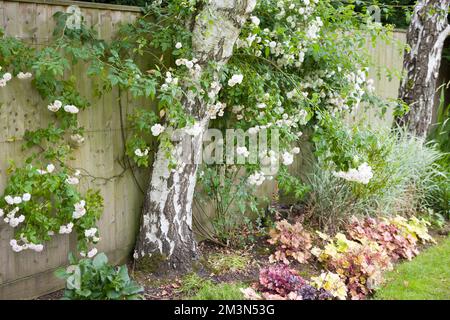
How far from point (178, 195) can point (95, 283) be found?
1.00m

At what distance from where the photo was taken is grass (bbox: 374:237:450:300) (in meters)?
3.63

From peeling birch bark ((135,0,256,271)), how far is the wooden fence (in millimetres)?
193

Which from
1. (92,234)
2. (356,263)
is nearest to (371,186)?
(356,263)

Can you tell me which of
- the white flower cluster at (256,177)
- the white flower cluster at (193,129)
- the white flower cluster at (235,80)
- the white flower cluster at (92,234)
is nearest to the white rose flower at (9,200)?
the white flower cluster at (92,234)

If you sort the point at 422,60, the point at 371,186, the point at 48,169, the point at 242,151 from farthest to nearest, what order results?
the point at 422,60, the point at 371,186, the point at 242,151, the point at 48,169

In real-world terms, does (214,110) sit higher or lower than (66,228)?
higher

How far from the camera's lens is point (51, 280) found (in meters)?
3.34

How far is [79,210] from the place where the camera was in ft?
10.4

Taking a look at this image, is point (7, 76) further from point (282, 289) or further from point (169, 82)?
point (282, 289)

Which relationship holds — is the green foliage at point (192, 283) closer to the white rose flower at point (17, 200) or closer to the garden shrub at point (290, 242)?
the garden shrub at point (290, 242)

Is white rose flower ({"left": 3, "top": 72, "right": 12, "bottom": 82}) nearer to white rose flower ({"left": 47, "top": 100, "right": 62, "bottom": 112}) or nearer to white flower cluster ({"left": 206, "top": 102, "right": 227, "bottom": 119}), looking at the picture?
white rose flower ({"left": 47, "top": 100, "right": 62, "bottom": 112})

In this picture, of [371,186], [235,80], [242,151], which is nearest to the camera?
[235,80]

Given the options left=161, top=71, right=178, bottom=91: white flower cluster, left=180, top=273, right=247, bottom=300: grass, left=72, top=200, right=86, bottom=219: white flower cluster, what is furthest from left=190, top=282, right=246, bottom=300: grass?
left=161, top=71, right=178, bottom=91: white flower cluster

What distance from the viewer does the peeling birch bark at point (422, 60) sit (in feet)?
17.8
